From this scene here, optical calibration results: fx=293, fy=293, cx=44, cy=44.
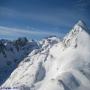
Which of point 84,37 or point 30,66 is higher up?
point 84,37

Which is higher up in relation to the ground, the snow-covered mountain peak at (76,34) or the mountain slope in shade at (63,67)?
the snow-covered mountain peak at (76,34)

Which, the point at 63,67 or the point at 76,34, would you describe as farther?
the point at 76,34

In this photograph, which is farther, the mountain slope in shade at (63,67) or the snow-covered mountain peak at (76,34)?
the snow-covered mountain peak at (76,34)

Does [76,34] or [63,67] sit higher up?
[76,34]

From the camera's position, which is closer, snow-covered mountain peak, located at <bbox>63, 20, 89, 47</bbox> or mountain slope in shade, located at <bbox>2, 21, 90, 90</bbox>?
mountain slope in shade, located at <bbox>2, 21, 90, 90</bbox>

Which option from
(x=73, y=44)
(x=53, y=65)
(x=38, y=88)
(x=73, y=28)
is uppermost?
(x=73, y=28)

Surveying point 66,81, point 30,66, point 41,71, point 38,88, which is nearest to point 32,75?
point 41,71

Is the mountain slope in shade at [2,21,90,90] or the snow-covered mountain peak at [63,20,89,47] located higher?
the snow-covered mountain peak at [63,20,89,47]

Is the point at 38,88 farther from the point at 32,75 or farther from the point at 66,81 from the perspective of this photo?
the point at 32,75
